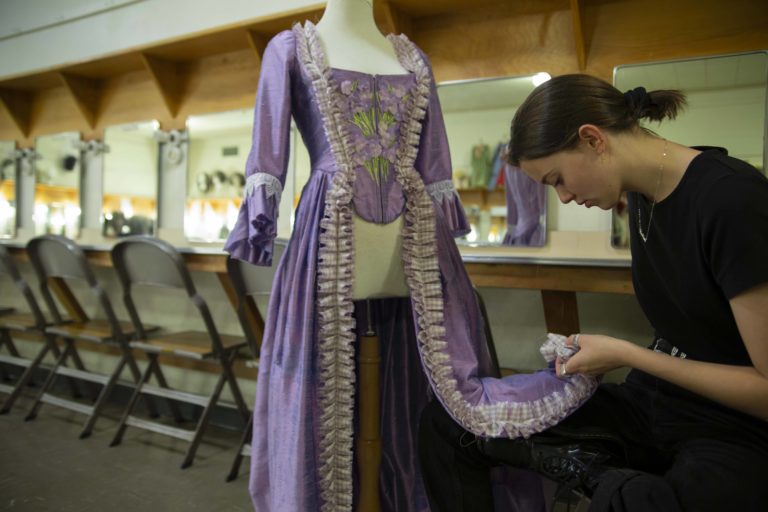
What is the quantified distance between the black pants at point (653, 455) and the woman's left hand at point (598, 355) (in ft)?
0.31

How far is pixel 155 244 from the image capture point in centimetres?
238

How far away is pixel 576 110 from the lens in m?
1.05

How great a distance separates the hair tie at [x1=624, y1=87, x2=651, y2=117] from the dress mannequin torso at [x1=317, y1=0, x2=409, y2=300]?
1.82ft

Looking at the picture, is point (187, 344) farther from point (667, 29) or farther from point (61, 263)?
point (667, 29)

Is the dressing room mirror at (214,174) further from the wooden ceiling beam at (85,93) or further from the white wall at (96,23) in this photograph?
the wooden ceiling beam at (85,93)

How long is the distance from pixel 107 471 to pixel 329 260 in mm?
1565

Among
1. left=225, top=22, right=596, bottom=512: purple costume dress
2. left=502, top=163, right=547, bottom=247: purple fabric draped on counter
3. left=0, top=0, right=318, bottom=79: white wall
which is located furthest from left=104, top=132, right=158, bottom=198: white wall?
left=225, top=22, right=596, bottom=512: purple costume dress

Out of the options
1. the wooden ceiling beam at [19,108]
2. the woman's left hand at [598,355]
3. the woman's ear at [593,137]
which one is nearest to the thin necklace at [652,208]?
the woman's ear at [593,137]

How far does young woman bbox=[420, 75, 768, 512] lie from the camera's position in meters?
0.89

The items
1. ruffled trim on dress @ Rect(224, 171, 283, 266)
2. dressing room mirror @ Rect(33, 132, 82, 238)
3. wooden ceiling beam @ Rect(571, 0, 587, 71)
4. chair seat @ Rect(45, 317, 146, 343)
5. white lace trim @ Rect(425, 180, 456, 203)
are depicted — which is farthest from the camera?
dressing room mirror @ Rect(33, 132, 82, 238)

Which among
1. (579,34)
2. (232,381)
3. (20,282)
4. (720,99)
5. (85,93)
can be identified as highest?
(85,93)

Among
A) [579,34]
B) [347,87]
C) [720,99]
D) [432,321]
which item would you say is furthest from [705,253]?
[579,34]

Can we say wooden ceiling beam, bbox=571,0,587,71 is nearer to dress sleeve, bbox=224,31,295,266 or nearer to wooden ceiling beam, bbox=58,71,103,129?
dress sleeve, bbox=224,31,295,266

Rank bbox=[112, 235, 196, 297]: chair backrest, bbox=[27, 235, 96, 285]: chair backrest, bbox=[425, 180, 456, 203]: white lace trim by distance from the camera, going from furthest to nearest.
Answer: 1. bbox=[27, 235, 96, 285]: chair backrest
2. bbox=[112, 235, 196, 297]: chair backrest
3. bbox=[425, 180, 456, 203]: white lace trim
